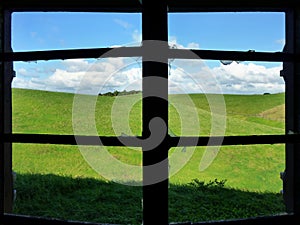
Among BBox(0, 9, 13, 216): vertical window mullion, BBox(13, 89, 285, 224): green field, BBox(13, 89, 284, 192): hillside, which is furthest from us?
BBox(13, 89, 284, 192): hillside

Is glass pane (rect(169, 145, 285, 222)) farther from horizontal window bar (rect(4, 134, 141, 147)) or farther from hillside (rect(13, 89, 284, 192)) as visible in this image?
horizontal window bar (rect(4, 134, 141, 147))

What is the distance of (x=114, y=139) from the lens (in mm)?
1121

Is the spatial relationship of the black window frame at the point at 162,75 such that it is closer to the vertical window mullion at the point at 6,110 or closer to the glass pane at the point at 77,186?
the vertical window mullion at the point at 6,110

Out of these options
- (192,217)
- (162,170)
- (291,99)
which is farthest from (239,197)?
(162,170)

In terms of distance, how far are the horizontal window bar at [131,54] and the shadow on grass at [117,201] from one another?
1.67 metres

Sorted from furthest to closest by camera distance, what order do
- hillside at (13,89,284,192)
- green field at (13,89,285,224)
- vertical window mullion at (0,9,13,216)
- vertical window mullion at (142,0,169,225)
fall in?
hillside at (13,89,284,192), green field at (13,89,285,224), vertical window mullion at (0,9,13,216), vertical window mullion at (142,0,169,225)

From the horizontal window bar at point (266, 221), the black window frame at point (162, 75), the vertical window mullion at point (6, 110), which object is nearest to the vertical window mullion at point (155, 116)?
the black window frame at point (162, 75)

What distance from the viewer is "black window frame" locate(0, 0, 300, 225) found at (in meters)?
1.09

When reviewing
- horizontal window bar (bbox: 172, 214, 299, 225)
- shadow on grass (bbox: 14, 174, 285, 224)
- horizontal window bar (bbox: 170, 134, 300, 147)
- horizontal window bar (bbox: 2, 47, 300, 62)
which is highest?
horizontal window bar (bbox: 2, 47, 300, 62)

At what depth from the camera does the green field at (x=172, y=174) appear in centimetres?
250

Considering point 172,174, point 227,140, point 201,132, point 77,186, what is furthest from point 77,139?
point 77,186

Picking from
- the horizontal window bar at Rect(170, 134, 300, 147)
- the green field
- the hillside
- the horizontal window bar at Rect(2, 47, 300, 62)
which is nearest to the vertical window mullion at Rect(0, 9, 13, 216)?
the horizontal window bar at Rect(2, 47, 300, 62)

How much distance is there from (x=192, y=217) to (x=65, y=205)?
122cm
